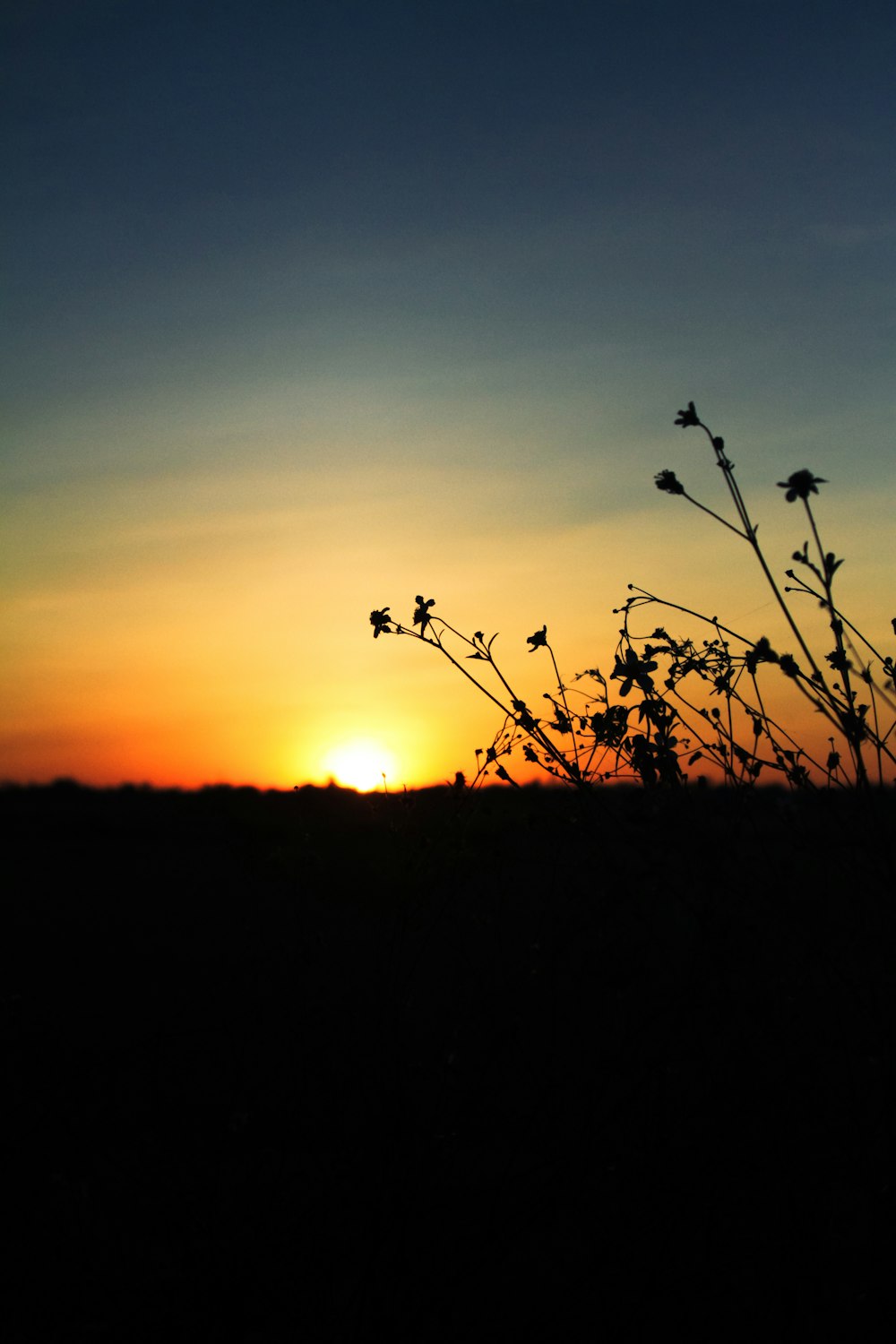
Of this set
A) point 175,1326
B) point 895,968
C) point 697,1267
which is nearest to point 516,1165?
point 697,1267

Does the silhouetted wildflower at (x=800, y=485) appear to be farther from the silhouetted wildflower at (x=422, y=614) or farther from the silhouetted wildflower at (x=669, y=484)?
the silhouetted wildflower at (x=422, y=614)

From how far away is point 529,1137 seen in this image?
2.69 m

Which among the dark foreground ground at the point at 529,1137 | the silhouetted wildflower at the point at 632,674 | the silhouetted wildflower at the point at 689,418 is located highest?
the silhouetted wildflower at the point at 689,418

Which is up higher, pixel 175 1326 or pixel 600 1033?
pixel 600 1033

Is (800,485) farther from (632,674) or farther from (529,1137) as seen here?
(529,1137)

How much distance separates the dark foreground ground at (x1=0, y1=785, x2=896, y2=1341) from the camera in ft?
6.90

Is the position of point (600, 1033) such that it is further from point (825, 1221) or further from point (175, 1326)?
point (175, 1326)

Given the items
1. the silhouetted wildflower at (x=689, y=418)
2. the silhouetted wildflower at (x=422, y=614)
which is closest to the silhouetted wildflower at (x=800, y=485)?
the silhouetted wildflower at (x=689, y=418)

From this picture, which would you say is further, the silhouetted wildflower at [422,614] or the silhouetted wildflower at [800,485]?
the silhouetted wildflower at [422,614]

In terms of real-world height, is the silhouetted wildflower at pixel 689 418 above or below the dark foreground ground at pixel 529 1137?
above

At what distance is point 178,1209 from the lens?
259 cm

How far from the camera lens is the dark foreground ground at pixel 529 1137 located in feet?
6.90

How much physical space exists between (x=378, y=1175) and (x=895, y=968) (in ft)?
3.73

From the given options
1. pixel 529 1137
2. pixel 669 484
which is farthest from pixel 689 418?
pixel 529 1137
